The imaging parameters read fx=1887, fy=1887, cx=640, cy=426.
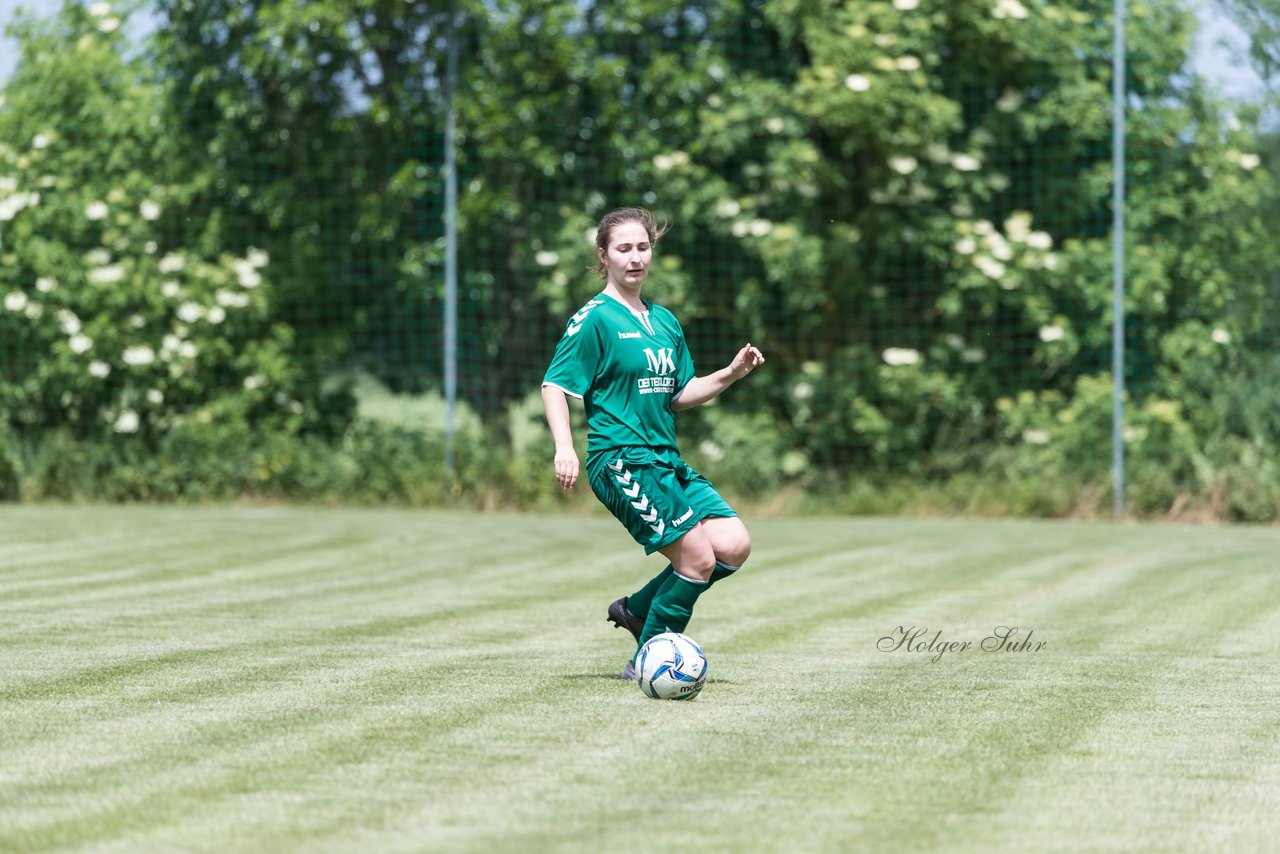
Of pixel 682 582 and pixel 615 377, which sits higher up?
pixel 615 377

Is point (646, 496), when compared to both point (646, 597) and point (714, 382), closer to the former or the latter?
point (714, 382)

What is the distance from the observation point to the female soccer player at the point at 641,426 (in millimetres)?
6215

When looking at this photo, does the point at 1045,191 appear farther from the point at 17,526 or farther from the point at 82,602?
the point at 82,602

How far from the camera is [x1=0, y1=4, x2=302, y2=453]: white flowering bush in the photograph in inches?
635

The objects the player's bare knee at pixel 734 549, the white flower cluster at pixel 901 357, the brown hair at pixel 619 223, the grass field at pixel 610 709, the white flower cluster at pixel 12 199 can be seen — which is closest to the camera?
the grass field at pixel 610 709

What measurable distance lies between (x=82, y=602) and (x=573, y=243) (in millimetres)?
7637

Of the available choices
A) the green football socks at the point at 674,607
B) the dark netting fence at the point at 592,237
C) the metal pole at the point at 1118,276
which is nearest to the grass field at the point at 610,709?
the green football socks at the point at 674,607

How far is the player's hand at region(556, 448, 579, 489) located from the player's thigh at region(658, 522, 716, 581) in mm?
498

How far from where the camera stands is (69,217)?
1647 cm

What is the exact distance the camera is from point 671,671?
596 centimetres

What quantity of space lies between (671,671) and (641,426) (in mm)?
848

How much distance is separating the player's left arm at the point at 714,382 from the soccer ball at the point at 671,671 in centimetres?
84

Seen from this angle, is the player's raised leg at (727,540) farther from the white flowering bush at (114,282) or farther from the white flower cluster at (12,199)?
the white flower cluster at (12,199)

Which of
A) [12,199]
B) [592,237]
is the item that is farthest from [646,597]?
[12,199]
